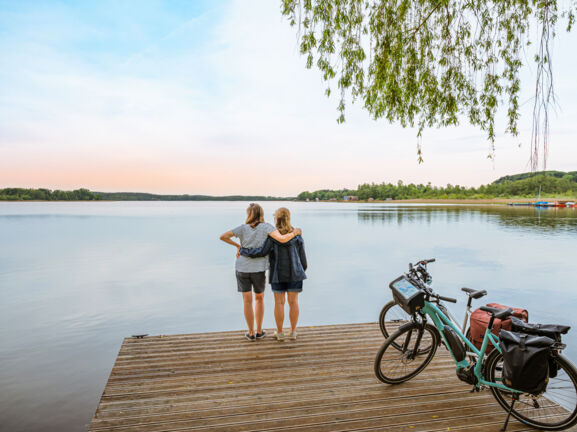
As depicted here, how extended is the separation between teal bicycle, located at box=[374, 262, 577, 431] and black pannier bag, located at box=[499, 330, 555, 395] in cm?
2

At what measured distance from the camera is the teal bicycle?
2.35 metres

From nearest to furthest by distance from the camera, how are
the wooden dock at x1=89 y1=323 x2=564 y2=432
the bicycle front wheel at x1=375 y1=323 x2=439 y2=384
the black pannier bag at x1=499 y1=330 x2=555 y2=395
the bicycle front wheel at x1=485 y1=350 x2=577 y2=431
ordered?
the black pannier bag at x1=499 y1=330 x2=555 y2=395 → the bicycle front wheel at x1=485 y1=350 x2=577 y2=431 → the wooden dock at x1=89 y1=323 x2=564 y2=432 → the bicycle front wheel at x1=375 y1=323 x2=439 y2=384

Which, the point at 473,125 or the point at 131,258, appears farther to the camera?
the point at 131,258

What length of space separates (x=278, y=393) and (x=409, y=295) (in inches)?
59.7

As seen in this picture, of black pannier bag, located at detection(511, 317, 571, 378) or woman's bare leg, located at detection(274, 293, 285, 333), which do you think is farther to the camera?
woman's bare leg, located at detection(274, 293, 285, 333)

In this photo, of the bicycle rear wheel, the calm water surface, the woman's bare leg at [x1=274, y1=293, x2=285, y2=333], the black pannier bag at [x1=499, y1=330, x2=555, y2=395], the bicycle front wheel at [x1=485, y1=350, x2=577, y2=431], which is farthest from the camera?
the calm water surface

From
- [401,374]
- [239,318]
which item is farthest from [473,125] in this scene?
[239,318]

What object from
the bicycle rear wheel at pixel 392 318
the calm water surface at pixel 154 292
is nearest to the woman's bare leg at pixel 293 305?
the bicycle rear wheel at pixel 392 318

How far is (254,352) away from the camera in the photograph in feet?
13.1

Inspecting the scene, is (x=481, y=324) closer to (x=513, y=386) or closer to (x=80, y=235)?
(x=513, y=386)

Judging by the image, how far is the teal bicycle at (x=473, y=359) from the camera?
7.71 feet

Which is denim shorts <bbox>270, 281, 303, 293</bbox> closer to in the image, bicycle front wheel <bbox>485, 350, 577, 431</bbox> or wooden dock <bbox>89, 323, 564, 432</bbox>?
wooden dock <bbox>89, 323, 564, 432</bbox>

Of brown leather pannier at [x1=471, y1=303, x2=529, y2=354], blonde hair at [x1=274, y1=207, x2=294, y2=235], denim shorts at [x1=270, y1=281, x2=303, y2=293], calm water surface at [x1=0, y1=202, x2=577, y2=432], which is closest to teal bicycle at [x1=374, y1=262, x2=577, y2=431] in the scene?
brown leather pannier at [x1=471, y1=303, x2=529, y2=354]

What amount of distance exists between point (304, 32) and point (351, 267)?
43.8 feet
